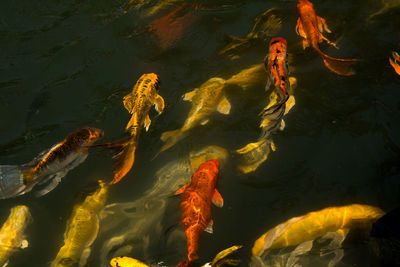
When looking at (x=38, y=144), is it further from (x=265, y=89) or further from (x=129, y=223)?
(x=265, y=89)

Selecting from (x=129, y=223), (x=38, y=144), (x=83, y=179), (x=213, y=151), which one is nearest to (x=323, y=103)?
(x=213, y=151)

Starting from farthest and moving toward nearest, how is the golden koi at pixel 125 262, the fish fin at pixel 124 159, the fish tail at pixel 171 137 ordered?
the fish tail at pixel 171 137
the fish fin at pixel 124 159
the golden koi at pixel 125 262

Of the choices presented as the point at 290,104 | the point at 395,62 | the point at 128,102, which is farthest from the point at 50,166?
the point at 395,62

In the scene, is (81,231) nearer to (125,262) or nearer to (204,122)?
(125,262)

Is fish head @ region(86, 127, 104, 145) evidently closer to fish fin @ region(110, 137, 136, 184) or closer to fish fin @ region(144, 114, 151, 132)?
fish fin @ region(110, 137, 136, 184)

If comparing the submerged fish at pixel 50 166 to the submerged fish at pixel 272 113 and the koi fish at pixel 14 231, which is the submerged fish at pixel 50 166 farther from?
the submerged fish at pixel 272 113

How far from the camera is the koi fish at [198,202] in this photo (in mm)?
3768

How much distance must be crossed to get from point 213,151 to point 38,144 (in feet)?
7.52

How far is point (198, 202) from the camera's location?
12.8 feet

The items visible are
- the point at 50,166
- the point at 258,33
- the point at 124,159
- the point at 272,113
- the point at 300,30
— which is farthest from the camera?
the point at 258,33

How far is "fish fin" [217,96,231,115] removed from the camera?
490 centimetres

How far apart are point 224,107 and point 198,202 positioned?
60.0 inches

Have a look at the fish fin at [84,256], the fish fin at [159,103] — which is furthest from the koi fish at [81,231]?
the fish fin at [159,103]

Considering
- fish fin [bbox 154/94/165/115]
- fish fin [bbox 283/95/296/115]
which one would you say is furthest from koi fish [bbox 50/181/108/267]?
fish fin [bbox 283/95/296/115]
